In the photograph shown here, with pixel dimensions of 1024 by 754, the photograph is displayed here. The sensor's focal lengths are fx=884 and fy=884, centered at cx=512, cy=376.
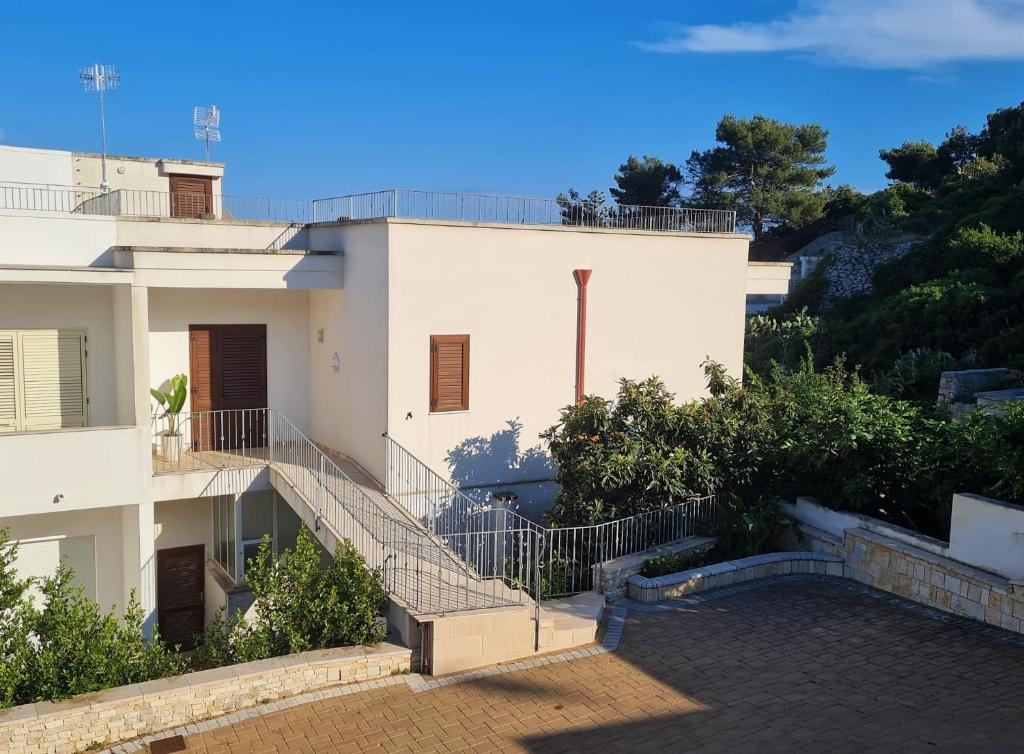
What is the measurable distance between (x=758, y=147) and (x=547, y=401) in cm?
3679

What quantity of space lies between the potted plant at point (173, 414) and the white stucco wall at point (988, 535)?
11.1 meters

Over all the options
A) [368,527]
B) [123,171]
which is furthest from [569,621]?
[123,171]

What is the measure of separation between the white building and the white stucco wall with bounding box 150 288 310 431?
4cm

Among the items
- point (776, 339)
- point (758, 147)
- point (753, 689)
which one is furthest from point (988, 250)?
point (753, 689)

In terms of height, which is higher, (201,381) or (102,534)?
(201,381)

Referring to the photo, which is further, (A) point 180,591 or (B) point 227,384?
(A) point 180,591

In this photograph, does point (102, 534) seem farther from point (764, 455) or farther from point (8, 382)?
point (764, 455)

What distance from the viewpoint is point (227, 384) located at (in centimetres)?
1530

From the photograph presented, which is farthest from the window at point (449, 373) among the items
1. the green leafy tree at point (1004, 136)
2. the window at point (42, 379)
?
the green leafy tree at point (1004, 136)

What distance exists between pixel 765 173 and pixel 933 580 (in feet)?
130

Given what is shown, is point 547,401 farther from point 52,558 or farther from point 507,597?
point 52,558

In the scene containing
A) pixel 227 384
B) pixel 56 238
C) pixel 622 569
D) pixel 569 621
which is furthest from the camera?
pixel 227 384

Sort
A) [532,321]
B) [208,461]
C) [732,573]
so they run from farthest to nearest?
1. [532,321]
2. [208,461]
3. [732,573]

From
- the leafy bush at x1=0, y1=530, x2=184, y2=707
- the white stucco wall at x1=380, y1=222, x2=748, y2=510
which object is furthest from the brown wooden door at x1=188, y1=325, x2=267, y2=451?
the leafy bush at x1=0, y1=530, x2=184, y2=707
